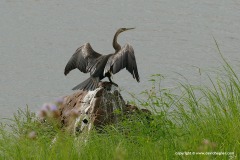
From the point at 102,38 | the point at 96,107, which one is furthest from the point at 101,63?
the point at 102,38

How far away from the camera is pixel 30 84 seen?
12930 millimetres

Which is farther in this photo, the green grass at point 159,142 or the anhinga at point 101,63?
the anhinga at point 101,63

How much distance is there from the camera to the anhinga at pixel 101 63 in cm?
869

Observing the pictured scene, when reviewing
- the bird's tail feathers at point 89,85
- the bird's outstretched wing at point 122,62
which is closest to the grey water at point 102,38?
the bird's tail feathers at point 89,85

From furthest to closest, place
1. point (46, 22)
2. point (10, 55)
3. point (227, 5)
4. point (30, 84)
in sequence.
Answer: point (227, 5) → point (46, 22) → point (10, 55) → point (30, 84)

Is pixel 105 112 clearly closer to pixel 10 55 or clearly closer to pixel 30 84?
pixel 30 84

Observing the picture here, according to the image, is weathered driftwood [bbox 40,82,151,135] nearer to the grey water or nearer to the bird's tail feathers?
the bird's tail feathers

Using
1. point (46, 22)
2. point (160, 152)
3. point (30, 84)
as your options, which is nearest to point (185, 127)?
point (160, 152)

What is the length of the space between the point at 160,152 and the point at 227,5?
15.7m

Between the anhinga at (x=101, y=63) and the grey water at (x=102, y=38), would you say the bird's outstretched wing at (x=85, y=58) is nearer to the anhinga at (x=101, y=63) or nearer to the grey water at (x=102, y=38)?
the anhinga at (x=101, y=63)

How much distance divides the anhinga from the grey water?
1759 millimetres

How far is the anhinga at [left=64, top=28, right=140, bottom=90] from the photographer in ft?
28.5

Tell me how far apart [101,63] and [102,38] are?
7758 millimetres

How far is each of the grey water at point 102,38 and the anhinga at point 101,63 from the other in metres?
1.76
